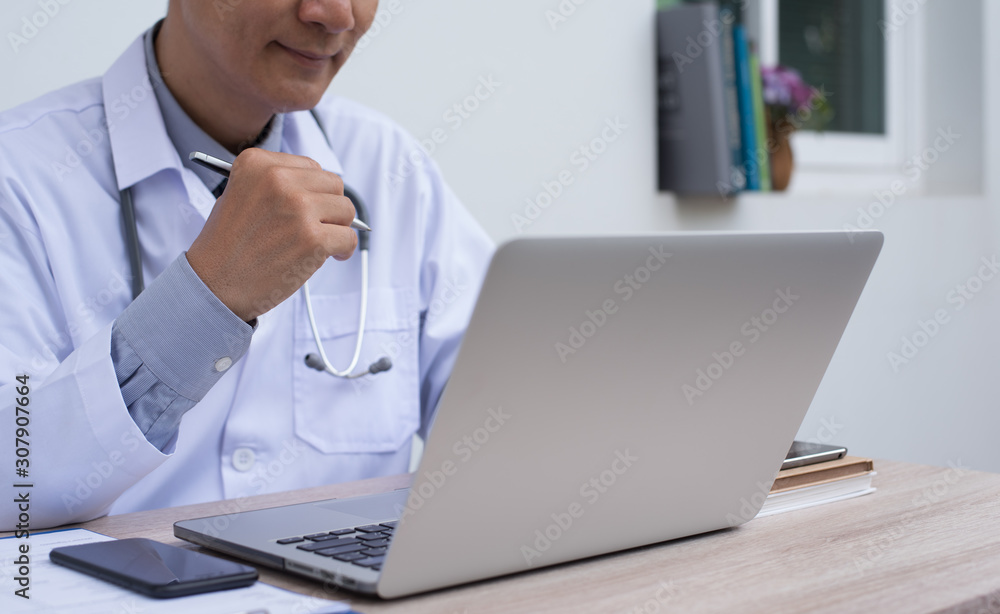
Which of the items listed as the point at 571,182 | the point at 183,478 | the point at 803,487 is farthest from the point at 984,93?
the point at 183,478

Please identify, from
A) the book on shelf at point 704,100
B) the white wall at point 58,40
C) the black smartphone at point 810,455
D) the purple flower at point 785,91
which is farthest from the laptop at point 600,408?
the purple flower at point 785,91

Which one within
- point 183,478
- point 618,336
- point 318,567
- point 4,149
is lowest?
point 183,478

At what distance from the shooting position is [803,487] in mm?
813

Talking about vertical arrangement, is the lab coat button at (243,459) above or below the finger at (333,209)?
below

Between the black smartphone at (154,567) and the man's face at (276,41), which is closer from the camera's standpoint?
the black smartphone at (154,567)

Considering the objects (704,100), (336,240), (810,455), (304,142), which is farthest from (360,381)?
(704,100)

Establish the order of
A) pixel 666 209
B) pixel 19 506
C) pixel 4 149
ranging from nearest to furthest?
pixel 19 506 → pixel 4 149 → pixel 666 209

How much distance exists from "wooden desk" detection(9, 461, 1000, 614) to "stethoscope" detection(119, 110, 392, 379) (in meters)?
0.34

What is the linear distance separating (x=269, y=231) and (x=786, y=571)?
1.62 feet

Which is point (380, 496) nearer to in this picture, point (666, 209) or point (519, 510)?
point (519, 510)

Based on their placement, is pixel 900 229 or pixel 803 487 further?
pixel 900 229

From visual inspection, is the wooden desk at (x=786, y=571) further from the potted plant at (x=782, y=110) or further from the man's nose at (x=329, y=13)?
the potted plant at (x=782, y=110)

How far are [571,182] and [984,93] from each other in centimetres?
160

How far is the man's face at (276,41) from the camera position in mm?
1063
